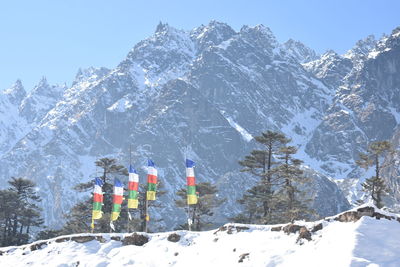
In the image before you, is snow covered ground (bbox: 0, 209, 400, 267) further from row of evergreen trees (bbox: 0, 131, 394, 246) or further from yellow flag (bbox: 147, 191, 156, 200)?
row of evergreen trees (bbox: 0, 131, 394, 246)

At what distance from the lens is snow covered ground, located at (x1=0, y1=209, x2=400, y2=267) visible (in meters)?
19.9

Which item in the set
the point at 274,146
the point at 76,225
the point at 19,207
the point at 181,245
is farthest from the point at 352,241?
the point at 19,207

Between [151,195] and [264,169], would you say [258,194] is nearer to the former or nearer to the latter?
[264,169]

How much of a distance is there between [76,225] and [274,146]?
20618 mm

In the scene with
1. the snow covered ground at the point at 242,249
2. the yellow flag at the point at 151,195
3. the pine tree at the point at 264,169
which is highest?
the pine tree at the point at 264,169

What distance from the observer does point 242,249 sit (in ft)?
78.4

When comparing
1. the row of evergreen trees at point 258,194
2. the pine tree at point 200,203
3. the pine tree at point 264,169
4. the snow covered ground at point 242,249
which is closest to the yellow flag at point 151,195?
the row of evergreen trees at point 258,194

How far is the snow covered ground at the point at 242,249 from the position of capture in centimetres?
1986

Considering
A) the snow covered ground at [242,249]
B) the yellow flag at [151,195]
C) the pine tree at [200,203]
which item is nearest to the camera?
the snow covered ground at [242,249]

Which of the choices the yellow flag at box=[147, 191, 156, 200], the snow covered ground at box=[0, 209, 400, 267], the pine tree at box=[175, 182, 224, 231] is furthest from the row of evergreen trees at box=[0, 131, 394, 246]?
the snow covered ground at box=[0, 209, 400, 267]

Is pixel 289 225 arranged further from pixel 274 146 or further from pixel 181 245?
pixel 274 146

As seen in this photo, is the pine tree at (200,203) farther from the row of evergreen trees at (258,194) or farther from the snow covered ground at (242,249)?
the snow covered ground at (242,249)

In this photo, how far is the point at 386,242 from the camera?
2038 cm

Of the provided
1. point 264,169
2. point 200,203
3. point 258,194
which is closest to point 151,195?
point 264,169
